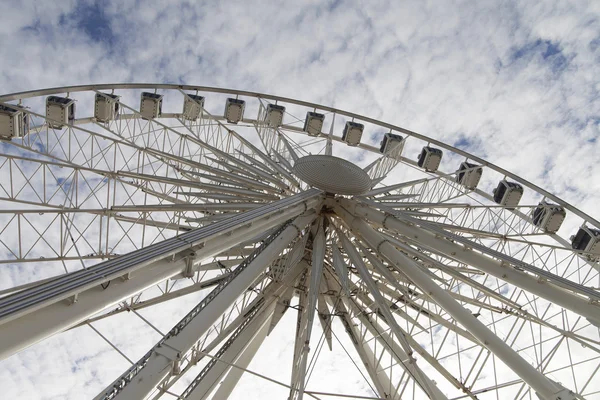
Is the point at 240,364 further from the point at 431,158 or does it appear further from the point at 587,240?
the point at 587,240

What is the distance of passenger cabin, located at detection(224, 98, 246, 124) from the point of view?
2366 cm

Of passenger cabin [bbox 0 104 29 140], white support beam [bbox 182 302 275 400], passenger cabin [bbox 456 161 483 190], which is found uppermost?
passenger cabin [bbox 456 161 483 190]

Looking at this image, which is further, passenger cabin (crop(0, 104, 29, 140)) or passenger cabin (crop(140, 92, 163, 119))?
passenger cabin (crop(140, 92, 163, 119))

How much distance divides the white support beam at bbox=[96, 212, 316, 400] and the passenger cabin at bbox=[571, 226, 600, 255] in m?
15.4

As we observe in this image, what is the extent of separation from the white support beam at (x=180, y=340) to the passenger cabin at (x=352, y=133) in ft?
45.5

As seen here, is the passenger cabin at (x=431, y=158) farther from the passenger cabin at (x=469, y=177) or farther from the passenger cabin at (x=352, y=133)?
the passenger cabin at (x=352, y=133)

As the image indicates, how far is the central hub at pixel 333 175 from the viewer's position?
1602 cm

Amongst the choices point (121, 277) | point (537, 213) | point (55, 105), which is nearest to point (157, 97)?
point (55, 105)

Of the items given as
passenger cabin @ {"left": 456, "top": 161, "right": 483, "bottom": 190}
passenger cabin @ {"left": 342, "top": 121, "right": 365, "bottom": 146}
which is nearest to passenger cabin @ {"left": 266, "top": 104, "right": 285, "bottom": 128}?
passenger cabin @ {"left": 342, "top": 121, "right": 365, "bottom": 146}

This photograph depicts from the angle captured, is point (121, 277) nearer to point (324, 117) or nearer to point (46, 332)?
point (46, 332)

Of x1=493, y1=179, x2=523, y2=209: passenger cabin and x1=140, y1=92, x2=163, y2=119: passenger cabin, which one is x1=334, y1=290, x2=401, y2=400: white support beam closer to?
x1=493, y1=179, x2=523, y2=209: passenger cabin

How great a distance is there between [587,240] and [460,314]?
12222 millimetres

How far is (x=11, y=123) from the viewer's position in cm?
1741

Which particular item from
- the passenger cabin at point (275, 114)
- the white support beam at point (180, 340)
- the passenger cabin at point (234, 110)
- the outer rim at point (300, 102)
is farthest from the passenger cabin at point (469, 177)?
the white support beam at point (180, 340)
